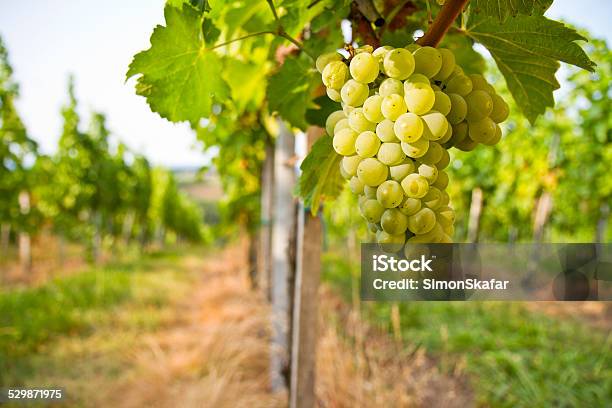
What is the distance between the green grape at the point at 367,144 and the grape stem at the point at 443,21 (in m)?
0.15

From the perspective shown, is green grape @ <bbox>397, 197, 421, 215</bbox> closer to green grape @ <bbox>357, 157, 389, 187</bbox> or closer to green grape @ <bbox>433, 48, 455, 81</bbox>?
green grape @ <bbox>357, 157, 389, 187</bbox>

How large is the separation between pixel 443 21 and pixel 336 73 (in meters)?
0.16

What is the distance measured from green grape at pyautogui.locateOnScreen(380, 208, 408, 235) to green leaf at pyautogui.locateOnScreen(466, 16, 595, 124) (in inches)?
13.9

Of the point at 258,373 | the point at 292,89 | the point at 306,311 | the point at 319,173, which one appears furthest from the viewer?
the point at 258,373

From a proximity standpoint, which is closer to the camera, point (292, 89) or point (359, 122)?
point (359, 122)

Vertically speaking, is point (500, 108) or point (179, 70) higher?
point (179, 70)

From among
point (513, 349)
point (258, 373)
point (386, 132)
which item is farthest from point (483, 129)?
point (513, 349)

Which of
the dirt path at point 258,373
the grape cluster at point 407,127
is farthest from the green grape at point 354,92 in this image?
the dirt path at point 258,373

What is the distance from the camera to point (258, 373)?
3.38 m

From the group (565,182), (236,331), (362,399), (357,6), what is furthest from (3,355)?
(565,182)

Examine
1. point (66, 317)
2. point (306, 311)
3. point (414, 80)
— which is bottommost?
point (66, 317)

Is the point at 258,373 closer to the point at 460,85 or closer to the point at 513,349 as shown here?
the point at 513,349

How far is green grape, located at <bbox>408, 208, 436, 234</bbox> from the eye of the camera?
58cm

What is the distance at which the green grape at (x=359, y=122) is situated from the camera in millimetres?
619
